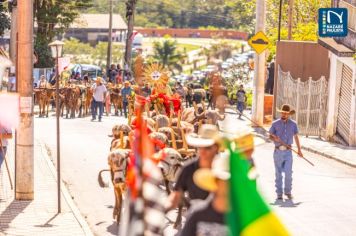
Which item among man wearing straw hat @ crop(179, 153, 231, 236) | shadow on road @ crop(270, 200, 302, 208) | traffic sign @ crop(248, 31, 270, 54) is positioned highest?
traffic sign @ crop(248, 31, 270, 54)

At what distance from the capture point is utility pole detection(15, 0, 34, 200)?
1928 cm

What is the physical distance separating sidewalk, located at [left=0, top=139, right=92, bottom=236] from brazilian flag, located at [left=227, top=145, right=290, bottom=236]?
923 centimetres

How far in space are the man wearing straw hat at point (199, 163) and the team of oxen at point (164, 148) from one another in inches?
64.7

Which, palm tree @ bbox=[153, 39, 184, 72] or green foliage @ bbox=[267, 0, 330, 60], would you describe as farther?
palm tree @ bbox=[153, 39, 184, 72]

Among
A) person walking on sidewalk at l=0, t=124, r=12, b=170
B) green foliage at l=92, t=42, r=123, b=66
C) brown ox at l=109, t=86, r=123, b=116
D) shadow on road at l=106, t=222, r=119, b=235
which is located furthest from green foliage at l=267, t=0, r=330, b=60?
green foliage at l=92, t=42, r=123, b=66

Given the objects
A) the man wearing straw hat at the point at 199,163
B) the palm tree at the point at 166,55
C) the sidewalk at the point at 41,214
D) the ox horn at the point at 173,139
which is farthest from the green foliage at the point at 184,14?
the man wearing straw hat at the point at 199,163

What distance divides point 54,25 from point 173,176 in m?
42.6

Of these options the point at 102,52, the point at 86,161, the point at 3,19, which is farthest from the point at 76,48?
the point at 86,161

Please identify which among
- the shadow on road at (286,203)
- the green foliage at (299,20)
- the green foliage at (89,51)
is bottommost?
the green foliage at (89,51)

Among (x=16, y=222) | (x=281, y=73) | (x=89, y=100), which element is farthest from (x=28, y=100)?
(x=89, y=100)

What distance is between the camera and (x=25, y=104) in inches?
764

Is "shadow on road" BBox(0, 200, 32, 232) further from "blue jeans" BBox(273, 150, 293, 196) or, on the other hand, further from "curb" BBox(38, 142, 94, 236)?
"blue jeans" BBox(273, 150, 293, 196)

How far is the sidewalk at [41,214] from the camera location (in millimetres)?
16672

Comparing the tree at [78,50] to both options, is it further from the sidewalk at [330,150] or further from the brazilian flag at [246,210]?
the brazilian flag at [246,210]
